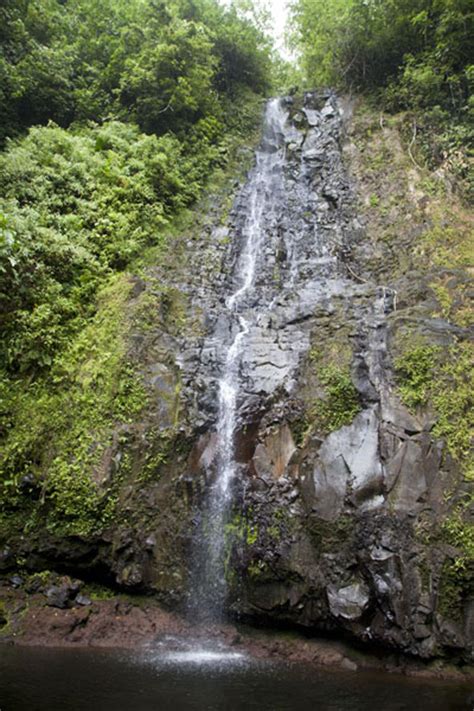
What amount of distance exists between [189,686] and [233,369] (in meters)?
5.67

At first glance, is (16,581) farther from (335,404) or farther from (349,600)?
(335,404)

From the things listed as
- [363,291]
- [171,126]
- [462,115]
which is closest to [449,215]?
[363,291]

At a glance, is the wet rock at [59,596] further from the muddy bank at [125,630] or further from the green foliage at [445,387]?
the green foliage at [445,387]

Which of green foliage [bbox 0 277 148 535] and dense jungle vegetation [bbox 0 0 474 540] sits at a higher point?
dense jungle vegetation [bbox 0 0 474 540]

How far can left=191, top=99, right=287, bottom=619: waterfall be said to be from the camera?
746 centimetres

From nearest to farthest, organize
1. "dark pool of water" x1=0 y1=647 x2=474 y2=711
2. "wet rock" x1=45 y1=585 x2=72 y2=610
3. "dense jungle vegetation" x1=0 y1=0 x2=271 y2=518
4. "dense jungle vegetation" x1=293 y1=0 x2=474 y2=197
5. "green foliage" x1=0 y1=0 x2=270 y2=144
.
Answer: "dark pool of water" x1=0 y1=647 x2=474 y2=711, "wet rock" x1=45 y1=585 x2=72 y2=610, "dense jungle vegetation" x1=0 y1=0 x2=271 y2=518, "dense jungle vegetation" x1=293 y1=0 x2=474 y2=197, "green foliage" x1=0 y1=0 x2=270 y2=144

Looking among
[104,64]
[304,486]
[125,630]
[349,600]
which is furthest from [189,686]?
[104,64]

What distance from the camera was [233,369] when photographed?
9.55 meters

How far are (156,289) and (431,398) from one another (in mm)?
6621

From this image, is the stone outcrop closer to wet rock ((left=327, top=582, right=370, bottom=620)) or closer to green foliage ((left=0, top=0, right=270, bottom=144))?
wet rock ((left=327, top=582, right=370, bottom=620))

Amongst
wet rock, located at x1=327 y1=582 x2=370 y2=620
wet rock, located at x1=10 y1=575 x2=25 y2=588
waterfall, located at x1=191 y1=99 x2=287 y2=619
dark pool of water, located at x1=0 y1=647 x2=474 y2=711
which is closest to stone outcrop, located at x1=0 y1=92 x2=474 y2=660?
wet rock, located at x1=327 y1=582 x2=370 y2=620

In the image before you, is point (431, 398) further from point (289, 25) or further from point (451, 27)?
point (289, 25)

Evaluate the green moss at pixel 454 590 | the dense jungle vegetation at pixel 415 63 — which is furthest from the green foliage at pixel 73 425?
the dense jungle vegetation at pixel 415 63

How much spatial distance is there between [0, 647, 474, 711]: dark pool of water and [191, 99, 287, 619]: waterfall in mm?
1263
